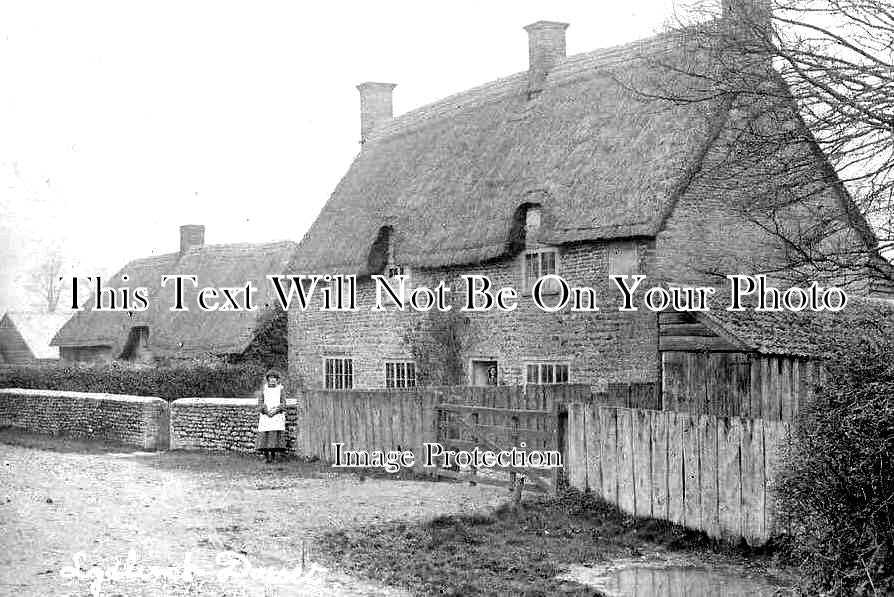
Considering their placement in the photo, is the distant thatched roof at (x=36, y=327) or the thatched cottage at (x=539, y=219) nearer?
the thatched cottage at (x=539, y=219)

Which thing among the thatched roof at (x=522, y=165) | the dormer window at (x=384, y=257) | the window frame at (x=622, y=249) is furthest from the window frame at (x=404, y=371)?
the window frame at (x=622, y=249)

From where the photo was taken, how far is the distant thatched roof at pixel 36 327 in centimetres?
5700

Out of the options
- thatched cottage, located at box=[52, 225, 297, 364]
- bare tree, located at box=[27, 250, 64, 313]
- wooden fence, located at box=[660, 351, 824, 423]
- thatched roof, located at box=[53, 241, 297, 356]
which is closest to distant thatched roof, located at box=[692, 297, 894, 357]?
A: wooden fence, located at box=[660, 351, 824, 423]

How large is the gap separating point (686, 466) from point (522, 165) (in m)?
13.1

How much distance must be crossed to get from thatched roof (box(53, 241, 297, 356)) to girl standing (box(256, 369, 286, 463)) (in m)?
16.4

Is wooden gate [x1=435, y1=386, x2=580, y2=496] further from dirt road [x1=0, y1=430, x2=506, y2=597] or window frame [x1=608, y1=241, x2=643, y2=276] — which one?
window frame [x1=608, y1=241, x2=643, y2=276]

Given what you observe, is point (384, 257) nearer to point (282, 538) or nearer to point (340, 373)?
point (340, 373)

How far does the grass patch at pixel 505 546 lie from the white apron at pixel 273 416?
644 cm

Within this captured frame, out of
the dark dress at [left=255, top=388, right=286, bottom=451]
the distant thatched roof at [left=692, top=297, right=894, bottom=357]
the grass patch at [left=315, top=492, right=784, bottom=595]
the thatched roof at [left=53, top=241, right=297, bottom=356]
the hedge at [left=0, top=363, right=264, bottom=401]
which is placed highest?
the thatched roof at [left=53, top=241, right=297, bottom=356]

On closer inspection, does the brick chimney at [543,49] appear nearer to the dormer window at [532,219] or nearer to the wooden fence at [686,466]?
the dormer window at [532,219]

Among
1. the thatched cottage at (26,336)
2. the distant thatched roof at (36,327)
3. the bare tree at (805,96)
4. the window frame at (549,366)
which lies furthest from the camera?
the distant thatched roof at (36,327)

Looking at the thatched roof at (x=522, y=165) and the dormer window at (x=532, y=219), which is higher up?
the thatched roof at (x=522, y=165)

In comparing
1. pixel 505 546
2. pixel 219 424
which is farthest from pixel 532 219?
pixel 505 546

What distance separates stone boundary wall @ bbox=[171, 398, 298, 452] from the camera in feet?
62.6
